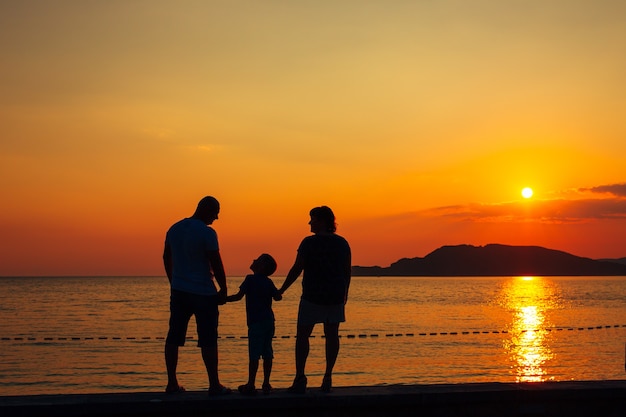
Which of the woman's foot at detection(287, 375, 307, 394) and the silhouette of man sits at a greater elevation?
the silhouette of man

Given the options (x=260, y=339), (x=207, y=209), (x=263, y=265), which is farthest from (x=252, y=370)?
(x=207, y=209)

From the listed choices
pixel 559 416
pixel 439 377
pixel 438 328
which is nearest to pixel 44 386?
pixel 439 377

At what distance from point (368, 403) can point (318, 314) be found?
4.20ft

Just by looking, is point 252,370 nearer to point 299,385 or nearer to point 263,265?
point 299,385

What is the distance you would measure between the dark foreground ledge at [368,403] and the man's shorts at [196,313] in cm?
60

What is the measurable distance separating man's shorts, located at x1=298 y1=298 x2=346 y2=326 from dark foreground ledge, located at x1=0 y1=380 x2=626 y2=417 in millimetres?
772

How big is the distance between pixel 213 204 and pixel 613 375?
87.8ft

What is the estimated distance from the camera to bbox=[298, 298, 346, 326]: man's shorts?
8.79 meters

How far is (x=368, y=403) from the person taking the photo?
7922 millimetres

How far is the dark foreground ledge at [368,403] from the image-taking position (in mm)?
7426

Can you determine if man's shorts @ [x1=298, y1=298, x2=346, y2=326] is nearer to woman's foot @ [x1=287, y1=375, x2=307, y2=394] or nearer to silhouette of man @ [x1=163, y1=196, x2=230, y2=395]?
woman's foot @ [x1=287, y1=375, x2=307, y2=394]

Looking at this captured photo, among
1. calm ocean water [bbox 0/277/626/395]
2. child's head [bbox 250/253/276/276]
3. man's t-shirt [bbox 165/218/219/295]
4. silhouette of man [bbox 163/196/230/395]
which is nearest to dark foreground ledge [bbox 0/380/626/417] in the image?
silhouette of man [bbox 163/196/230/395]

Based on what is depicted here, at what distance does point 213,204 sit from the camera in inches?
332

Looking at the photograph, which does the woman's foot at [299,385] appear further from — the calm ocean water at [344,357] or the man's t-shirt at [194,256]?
the calm ocean water at [344,357]
